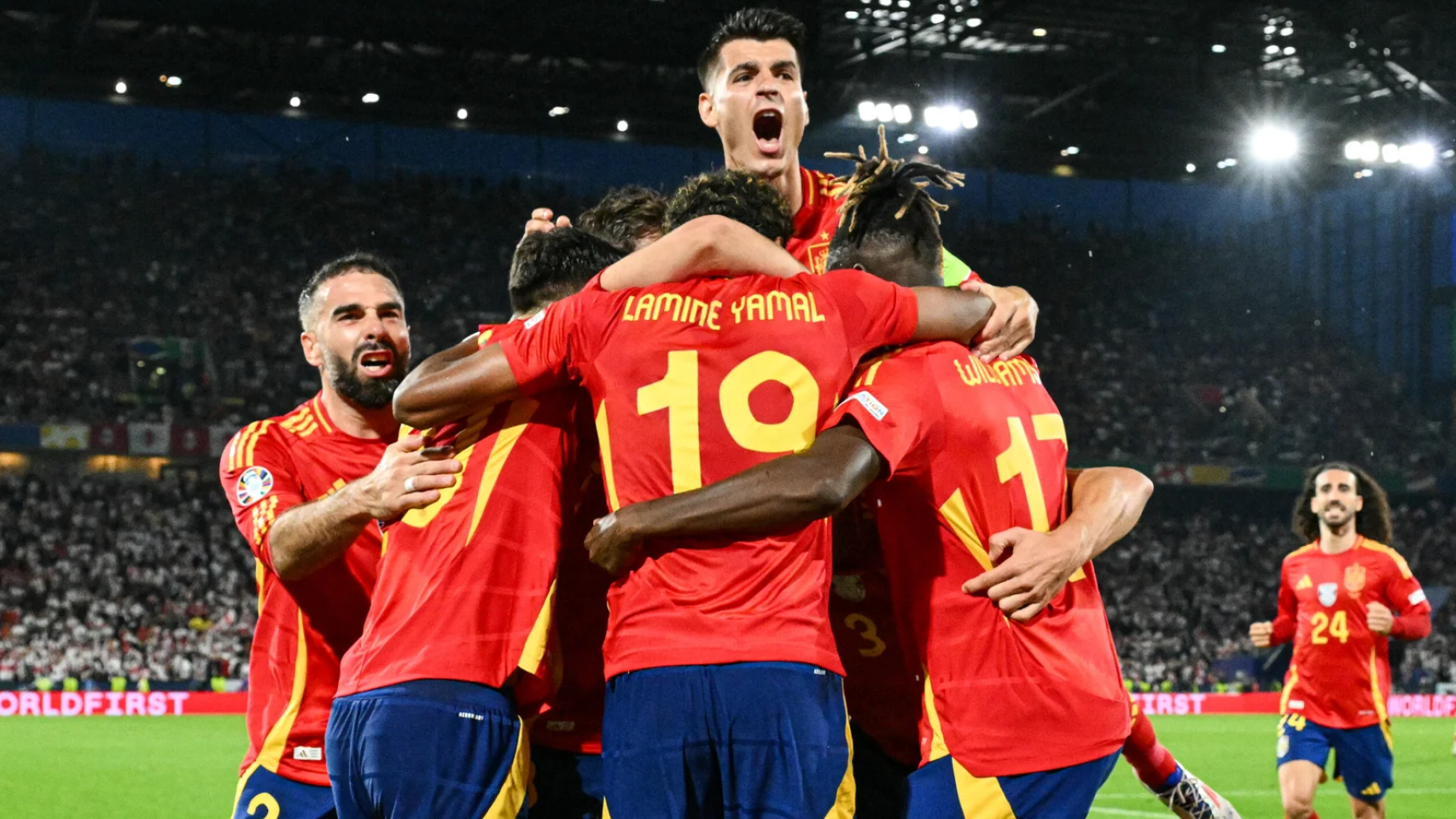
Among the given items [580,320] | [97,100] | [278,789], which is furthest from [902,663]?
[97,100]


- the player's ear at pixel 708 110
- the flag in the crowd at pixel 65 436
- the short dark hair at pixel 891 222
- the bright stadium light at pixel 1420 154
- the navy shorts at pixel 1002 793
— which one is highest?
the bright stadium light at pixel 1420 154

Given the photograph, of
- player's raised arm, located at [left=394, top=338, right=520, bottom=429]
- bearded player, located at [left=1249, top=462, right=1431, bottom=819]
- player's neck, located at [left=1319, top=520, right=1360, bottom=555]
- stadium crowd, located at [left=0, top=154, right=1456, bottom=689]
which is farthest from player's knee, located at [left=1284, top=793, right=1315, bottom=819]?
stadium crowd, located at [left=0, top=154, right=1456, bottom=689]

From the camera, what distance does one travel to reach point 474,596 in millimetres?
3893

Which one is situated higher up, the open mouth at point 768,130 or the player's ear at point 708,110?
the player's ear at point 708,110

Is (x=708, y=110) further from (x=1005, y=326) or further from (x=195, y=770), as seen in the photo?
(x=195, y=770)

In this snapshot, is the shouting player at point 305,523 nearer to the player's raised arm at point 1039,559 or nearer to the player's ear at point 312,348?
the player's ear at point 312,348

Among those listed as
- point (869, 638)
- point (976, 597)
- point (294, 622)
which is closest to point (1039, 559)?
point (976, 597)

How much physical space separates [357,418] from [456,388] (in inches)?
56.4

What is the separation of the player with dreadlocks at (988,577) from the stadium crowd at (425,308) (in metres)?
28.6

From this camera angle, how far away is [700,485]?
3639mm

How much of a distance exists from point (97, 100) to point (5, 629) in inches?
540

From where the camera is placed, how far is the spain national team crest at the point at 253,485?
4.80 meters

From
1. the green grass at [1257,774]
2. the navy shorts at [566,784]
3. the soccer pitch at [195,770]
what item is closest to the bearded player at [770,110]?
the navy shorts at [566,784]

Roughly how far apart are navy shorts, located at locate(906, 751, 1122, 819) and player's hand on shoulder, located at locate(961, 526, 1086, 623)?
15.8 inches
